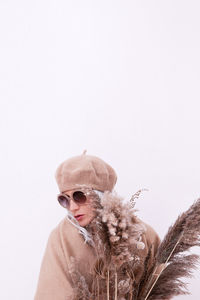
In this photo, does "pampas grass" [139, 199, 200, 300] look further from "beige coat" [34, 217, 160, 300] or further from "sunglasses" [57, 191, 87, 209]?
"sunglasses" [57, 191, 87, 209]

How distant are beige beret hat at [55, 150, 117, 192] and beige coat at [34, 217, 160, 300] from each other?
14 cm

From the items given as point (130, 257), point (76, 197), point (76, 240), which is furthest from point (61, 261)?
point (130, 257)

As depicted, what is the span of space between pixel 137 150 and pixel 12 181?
0.48 meters

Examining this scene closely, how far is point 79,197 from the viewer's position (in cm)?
108

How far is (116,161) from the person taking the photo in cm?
154

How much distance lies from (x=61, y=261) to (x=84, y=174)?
0.79 feet

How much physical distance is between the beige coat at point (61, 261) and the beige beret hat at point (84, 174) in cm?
14

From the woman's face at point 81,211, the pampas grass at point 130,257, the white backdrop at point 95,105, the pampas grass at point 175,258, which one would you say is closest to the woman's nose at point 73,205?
the woman's face at point 81,211

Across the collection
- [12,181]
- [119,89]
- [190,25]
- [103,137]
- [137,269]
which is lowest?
[137,269]

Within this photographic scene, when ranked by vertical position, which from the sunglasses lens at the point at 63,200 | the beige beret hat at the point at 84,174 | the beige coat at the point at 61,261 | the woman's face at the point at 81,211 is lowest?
the beige coat at the point at 61,261

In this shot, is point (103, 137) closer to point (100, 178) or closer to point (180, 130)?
point (180, 130)

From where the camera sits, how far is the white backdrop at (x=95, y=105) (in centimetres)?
150

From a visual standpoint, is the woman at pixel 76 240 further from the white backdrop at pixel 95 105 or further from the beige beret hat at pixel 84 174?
the white backdrop at pixel 95 105

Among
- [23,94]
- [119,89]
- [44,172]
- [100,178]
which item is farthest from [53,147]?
[100,178]
